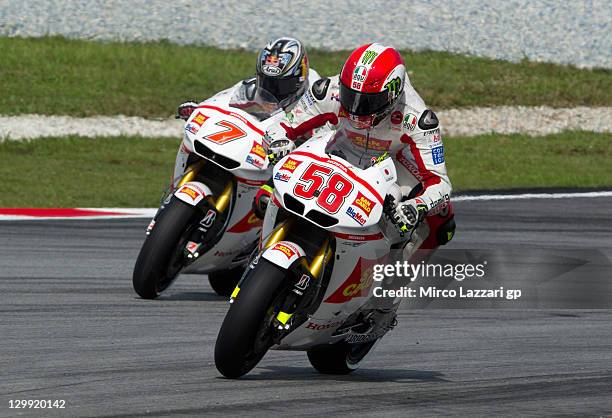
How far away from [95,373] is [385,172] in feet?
5.68

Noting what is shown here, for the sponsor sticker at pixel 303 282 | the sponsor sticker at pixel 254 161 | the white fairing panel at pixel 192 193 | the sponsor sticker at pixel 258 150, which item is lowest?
the white fairing panel at pixel 192 193

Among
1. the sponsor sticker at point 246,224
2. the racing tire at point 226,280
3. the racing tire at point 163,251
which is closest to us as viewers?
the racing tire at point 163,251

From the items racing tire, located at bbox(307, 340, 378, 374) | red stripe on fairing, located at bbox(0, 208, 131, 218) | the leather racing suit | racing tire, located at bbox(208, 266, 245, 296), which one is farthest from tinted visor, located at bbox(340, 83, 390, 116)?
red stripe on fairing, located at bbox(0, 208, 131, 218)

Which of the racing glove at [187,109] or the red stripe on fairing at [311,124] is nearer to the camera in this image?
the red stripe on fairing at [311,124]

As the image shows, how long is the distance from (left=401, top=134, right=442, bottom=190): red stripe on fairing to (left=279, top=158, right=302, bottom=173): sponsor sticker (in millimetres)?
726

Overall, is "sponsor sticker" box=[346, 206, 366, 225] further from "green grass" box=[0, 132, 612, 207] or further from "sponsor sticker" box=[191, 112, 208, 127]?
"green grass" box=[0, 132, 612, 207]

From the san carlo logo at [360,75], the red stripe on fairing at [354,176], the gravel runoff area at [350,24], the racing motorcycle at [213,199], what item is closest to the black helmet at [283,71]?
the racing motorcycle at [213,199]

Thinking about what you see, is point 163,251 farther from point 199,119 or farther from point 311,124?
point 311,124

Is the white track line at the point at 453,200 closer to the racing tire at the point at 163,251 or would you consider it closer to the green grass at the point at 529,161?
the green grass at the point at 529,161

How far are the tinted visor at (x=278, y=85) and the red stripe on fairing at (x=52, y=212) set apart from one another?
4.00 metres

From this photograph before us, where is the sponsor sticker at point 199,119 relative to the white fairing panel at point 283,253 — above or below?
below

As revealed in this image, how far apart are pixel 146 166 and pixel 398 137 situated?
11.7 meters

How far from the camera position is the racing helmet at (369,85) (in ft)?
22.9

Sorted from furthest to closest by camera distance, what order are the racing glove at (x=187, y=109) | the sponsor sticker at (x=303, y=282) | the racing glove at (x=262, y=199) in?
the racing glove at (x=187, y=109)
the racing glove at (x=262, y=199)
the sponsor sticker at (x=303, y=282)
